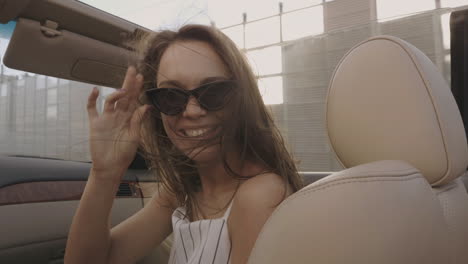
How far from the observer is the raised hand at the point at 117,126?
94cm

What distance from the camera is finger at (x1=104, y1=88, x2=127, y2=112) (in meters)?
0.93

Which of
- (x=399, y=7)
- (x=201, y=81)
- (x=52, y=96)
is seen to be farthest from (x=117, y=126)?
(x=399, y=7)

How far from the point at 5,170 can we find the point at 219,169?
3.73 feet

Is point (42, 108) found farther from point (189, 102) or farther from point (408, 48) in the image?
point (408, 48)

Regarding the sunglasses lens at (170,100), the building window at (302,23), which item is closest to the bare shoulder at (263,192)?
the sunglasses lens at (170,100)

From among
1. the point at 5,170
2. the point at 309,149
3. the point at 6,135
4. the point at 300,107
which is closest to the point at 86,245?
the point at 5,170

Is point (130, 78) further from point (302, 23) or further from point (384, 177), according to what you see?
point (302, 23)

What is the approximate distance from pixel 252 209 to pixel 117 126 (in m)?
0.53

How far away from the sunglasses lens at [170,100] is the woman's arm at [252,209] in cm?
29

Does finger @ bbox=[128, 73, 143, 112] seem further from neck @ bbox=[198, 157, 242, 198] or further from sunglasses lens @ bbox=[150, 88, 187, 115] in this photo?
neck @ bbox=[198, 157, 242, 198]

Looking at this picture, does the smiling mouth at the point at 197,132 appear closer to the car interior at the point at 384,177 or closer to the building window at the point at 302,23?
the car interior at the point at 384,177

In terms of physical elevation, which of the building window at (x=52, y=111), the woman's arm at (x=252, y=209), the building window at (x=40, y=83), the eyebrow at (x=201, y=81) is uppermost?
the building window at (x=40, y=83)

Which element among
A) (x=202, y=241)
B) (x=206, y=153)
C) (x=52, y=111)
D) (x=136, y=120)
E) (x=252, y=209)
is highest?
(x=52, y=111)

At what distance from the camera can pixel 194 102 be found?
2.82 feet
